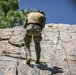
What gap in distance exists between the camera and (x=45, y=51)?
38.5ft

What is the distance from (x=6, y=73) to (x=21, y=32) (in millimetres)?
4968

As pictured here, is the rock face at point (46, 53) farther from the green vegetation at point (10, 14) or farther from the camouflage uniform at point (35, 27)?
the green vegetation at point (10, 14)

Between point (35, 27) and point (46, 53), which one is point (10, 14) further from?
point (35, 27)

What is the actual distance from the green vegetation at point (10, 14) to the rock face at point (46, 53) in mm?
10024

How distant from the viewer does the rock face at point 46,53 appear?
9.60 m

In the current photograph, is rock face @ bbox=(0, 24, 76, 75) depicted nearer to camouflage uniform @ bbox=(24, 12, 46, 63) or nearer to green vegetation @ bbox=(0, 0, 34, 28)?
camouflage uniform @ bbox=(24, 12, 46, 63)

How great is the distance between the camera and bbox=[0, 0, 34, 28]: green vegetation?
25094mm

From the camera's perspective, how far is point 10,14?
25188 millimetres

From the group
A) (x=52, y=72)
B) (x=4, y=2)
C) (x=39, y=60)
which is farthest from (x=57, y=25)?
(x=4, y=2)

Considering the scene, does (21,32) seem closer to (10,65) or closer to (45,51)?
(45,51)

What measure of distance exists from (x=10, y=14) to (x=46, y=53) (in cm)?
1421

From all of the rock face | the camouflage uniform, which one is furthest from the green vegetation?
the camouflage uniform

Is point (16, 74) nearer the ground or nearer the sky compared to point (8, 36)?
nearer the ground

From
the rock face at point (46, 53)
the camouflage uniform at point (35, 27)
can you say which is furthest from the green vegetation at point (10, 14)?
the camouflage uniform at point (35, 27)
